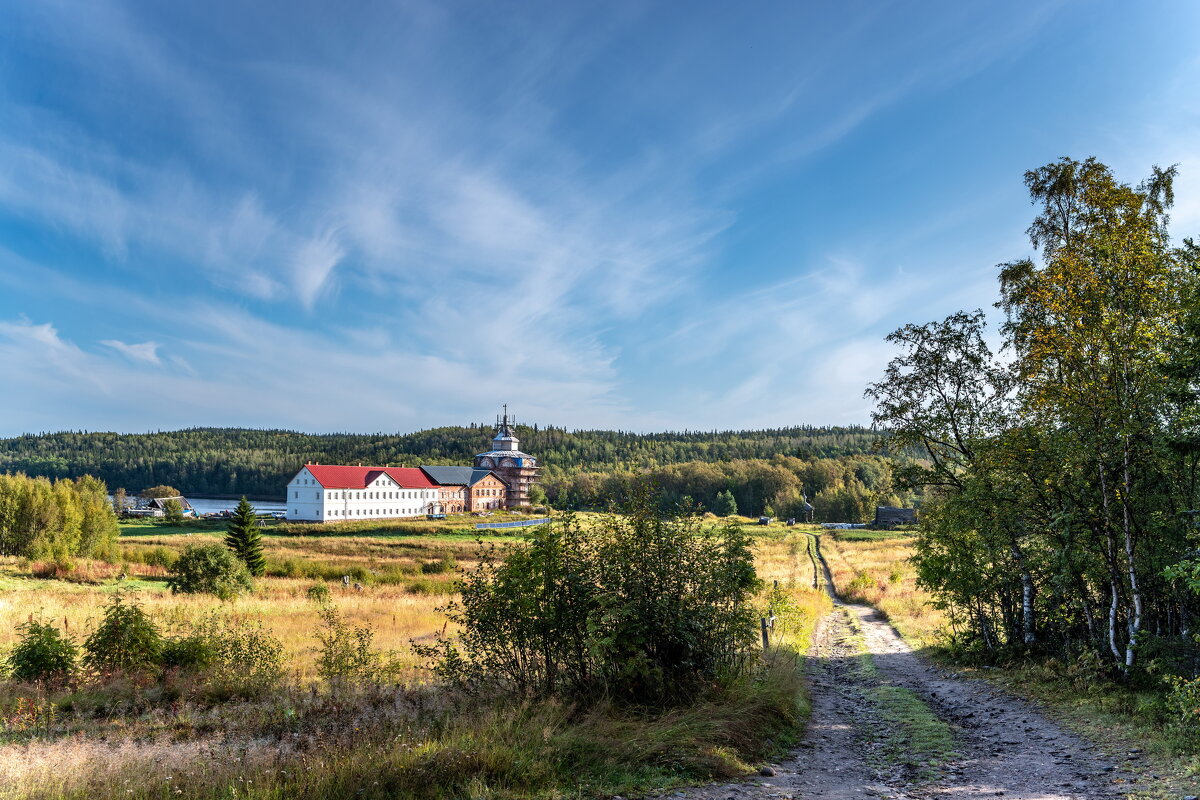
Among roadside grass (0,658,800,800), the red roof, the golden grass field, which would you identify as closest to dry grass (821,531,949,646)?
the golden grass field

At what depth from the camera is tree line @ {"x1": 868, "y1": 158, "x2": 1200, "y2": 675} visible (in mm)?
11258

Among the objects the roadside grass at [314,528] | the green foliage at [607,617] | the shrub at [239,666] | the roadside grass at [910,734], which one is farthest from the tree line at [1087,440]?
the roadside grass at [314,528]

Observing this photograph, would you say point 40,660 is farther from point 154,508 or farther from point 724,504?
point 154,508

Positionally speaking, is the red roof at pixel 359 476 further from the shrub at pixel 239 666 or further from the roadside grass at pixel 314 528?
the shrub at pixel 239 666

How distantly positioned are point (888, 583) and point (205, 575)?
39.5 m

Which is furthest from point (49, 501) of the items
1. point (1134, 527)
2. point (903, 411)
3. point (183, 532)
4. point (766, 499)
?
point (766, 499)

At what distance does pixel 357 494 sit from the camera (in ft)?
337

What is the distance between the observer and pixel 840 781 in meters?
8.05

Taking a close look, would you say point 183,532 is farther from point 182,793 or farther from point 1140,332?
point 1140,332

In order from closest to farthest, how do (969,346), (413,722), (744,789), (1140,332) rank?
(744,789)
(413,722)
(1140,332)
(969,346)

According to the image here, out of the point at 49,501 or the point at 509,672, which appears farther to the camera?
the point at 49,501

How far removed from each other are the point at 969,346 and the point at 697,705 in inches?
498

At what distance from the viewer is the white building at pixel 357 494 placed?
9800cm

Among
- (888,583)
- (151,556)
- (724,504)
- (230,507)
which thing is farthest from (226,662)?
(230,507)
